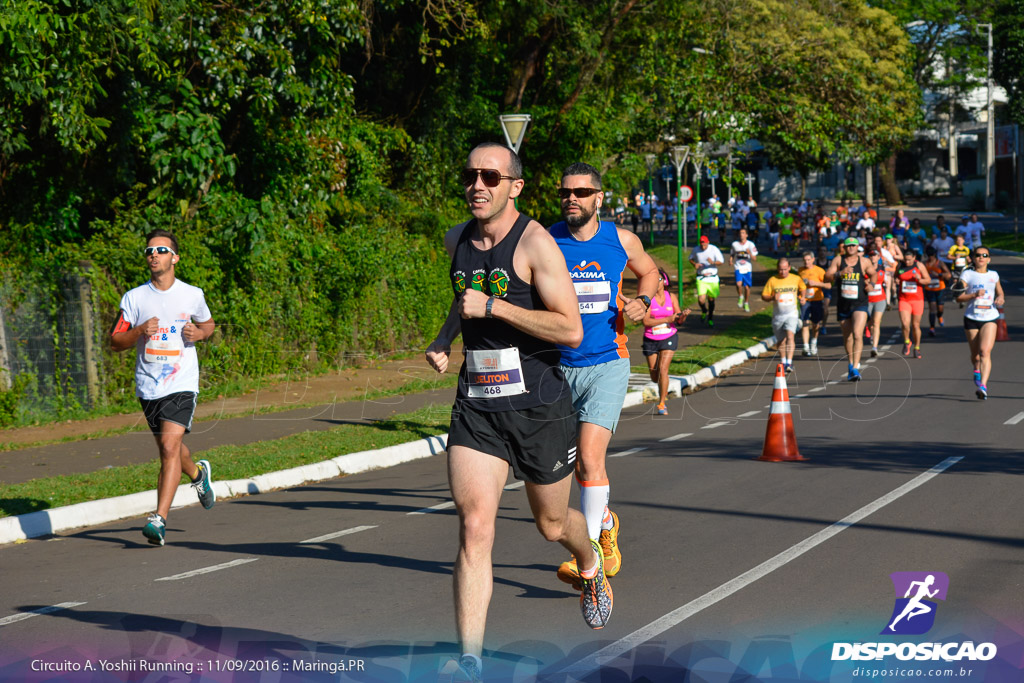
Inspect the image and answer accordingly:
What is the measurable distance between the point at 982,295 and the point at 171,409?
10.8 m

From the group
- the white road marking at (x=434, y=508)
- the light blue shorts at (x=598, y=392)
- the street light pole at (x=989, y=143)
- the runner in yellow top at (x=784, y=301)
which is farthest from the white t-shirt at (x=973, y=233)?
the light blue shorts at (x=598, y=392)

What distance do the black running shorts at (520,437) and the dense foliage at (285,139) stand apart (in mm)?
9359

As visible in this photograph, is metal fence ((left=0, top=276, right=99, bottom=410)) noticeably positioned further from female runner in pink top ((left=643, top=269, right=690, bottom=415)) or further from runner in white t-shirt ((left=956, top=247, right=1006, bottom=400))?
runner in white t-shirt ((left=956, top=247, right=1006, bottom=400))

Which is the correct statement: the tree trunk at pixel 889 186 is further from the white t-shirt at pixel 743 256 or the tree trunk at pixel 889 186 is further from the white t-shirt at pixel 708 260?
the white t-shirt at pixel 708 260

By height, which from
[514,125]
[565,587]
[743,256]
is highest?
[514,125]

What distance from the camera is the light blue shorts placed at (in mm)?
6109

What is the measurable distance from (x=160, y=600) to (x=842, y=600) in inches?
140

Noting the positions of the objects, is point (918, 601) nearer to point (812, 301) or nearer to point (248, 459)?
point (248, 459)

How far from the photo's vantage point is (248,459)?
10758 millimetres

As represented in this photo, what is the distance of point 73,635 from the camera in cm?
538

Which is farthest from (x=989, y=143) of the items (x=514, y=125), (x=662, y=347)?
(x=662, y=347)

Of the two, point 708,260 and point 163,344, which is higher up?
point 163,344

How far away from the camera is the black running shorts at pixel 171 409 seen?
7.48m

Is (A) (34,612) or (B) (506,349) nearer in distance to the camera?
(B) (506,349)
